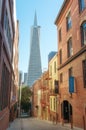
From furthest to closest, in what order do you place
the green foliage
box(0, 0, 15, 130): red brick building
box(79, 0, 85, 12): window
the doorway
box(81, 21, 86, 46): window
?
the green foliage → the doorway → box(79, 0, 85, 12): window → box(81, 21, 86, 46): window → box(0, 0, 15, 130): red brick building

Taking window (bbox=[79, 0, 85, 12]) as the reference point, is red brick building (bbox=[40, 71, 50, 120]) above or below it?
below

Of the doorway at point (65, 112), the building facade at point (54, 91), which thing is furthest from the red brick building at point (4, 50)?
the building facade at point (54, 91)

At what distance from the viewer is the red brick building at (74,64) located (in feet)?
64.0

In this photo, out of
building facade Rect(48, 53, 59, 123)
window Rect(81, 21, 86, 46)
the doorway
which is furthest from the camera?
building facade Rect(48, 53, 59, 123)

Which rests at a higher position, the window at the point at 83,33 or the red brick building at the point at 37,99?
the window at the point at 83,33

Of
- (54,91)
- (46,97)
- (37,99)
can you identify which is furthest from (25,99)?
(54,91)

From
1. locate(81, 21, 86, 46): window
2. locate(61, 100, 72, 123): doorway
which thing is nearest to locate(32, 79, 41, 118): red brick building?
locate(61, 100, 72, 123): doorway

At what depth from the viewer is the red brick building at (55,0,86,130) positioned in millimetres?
19516

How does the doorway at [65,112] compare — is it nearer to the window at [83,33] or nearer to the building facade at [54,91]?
the building facade at [54,91]

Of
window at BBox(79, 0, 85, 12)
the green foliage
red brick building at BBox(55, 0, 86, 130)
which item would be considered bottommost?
the green foliage

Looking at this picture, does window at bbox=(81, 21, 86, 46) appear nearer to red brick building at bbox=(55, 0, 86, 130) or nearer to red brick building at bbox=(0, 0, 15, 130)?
red brick building at bbox=(55, 0, 86, 130)

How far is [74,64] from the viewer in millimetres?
21906

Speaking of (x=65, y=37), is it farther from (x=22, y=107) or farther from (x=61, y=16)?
(x=22, y=107)

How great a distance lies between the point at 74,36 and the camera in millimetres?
22469
